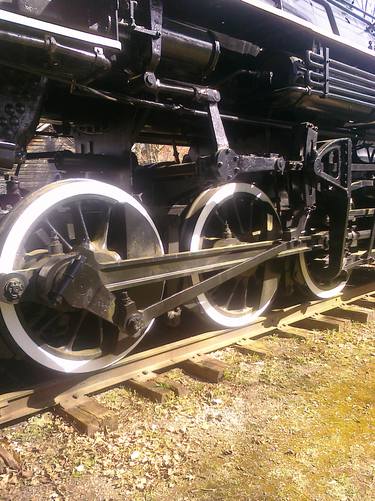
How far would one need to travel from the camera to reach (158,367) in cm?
330

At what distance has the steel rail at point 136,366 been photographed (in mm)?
2711

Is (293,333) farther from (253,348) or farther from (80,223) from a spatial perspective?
(80,223)

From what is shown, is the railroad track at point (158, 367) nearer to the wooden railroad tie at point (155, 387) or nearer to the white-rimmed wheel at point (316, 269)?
the wooden railroad tie at point (155, 387)

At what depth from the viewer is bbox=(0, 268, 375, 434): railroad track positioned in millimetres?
2680

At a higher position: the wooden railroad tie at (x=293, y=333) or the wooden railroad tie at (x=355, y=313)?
the wooden railroad tie at (x=355, y=313)

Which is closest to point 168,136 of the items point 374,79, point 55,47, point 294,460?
point 374,79

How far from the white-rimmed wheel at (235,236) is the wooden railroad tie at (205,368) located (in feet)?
1.44

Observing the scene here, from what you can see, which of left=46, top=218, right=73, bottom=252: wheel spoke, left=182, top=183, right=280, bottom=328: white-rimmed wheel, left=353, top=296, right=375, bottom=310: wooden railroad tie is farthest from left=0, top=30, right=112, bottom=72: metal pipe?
left=353, top=296, right=375, bottom=310: wooden railroad tie

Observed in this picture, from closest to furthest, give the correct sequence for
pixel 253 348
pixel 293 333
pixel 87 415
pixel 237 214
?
pixel 87 415 → pixel 253 348 → pixel 293 333 → pixel 237 214

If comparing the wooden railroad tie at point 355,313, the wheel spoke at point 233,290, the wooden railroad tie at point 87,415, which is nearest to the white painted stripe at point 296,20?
the wheel spoke at point 233,290

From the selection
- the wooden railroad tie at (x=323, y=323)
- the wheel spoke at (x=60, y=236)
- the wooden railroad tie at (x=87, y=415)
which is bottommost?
the wooden railroad tie at (x=87, y=415)

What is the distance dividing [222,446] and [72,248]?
1440 mm

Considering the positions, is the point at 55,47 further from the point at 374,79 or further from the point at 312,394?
the point at 374,79

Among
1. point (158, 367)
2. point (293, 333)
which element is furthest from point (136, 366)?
point (293, 333)
